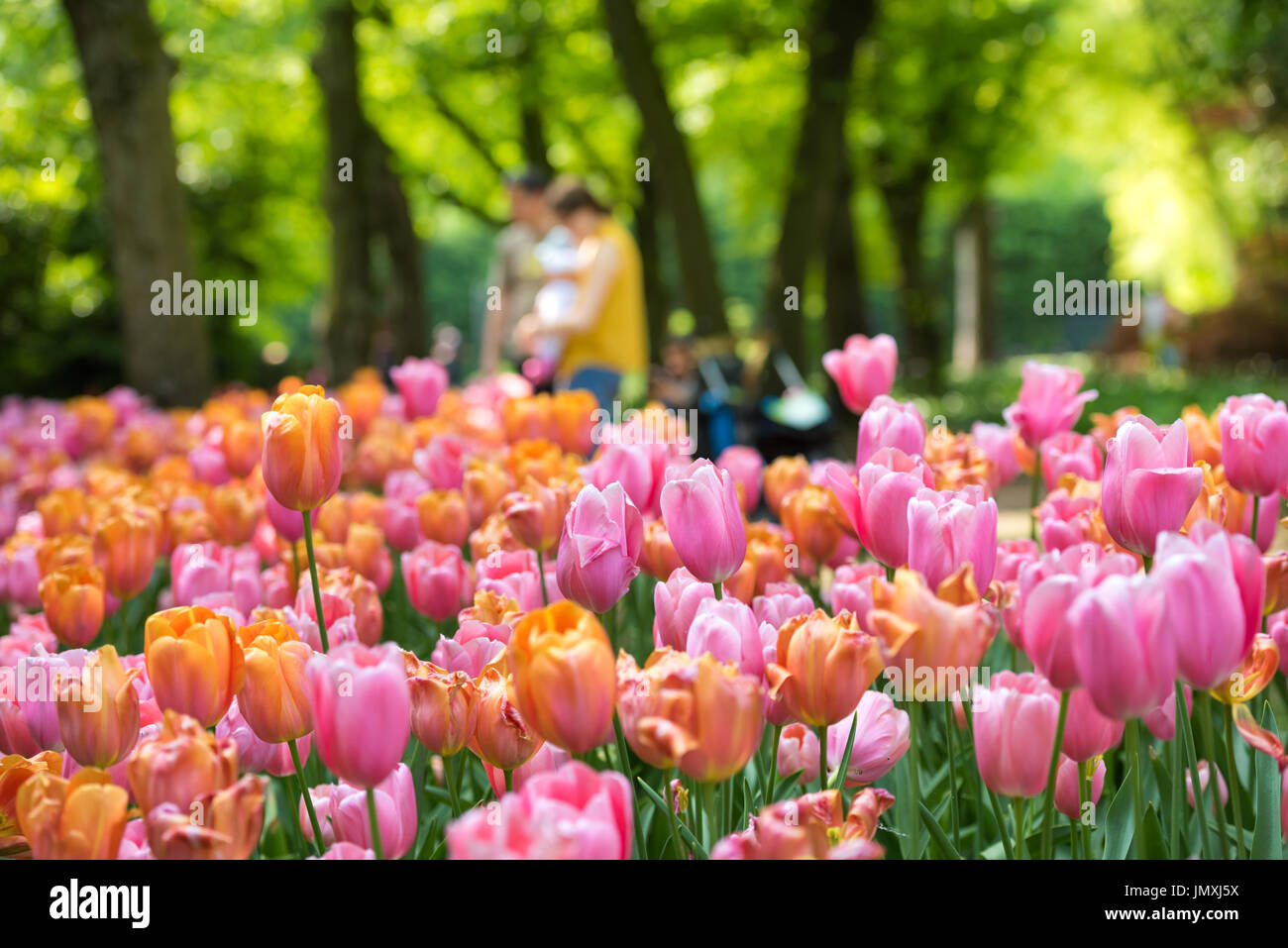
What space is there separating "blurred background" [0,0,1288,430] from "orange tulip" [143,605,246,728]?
12.2 feet

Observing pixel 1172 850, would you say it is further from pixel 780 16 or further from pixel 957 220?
pixel 957 220

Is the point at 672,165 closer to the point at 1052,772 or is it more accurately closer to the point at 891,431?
the point at 891,431

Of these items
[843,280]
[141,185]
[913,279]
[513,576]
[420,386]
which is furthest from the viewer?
[913,279]

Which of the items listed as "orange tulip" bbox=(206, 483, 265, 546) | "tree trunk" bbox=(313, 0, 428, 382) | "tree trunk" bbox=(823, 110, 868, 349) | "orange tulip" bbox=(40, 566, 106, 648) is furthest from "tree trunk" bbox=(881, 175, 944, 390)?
"orange tulip" bbox=(40, 566, 106, 648)

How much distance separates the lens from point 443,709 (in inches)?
53.1

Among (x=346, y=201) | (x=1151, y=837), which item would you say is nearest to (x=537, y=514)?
(x=1151, y=837)

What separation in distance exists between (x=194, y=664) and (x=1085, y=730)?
91 cm

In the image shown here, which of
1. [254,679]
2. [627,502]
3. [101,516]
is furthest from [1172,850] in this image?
[101,516]

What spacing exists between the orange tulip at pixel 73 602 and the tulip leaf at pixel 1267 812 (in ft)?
5.19

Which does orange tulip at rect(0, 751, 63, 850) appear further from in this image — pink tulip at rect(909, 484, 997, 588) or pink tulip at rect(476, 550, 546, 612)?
pink tulip at rect(909, 484, 997, 588)

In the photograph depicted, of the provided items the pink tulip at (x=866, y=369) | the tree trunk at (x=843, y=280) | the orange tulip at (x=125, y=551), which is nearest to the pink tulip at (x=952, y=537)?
the pink tulip at (x=866, y=369)
